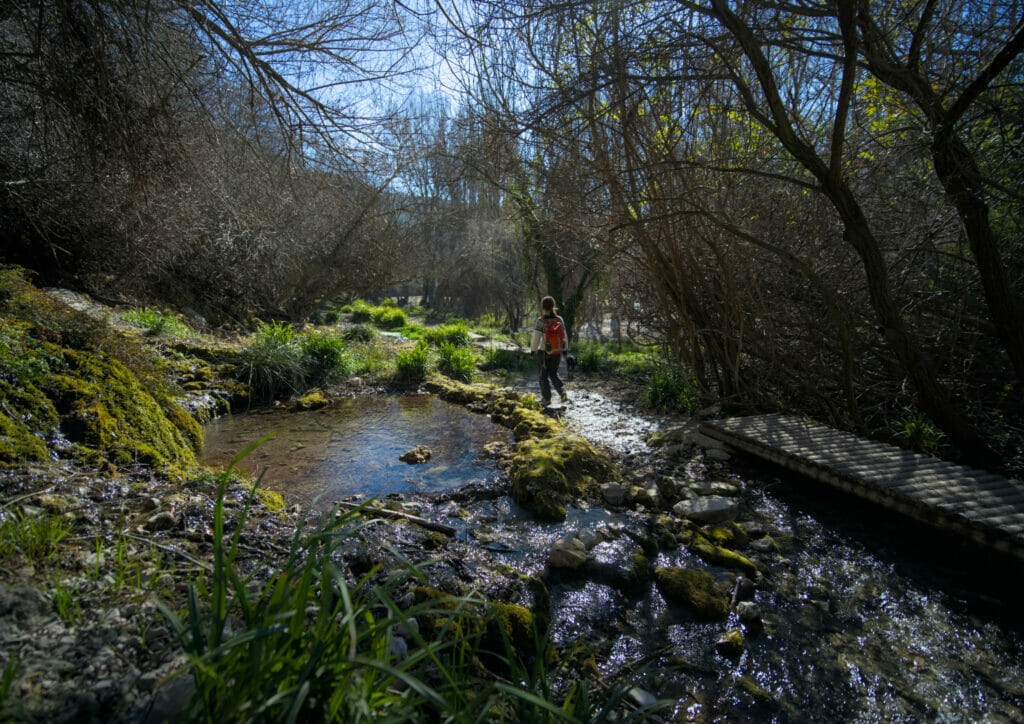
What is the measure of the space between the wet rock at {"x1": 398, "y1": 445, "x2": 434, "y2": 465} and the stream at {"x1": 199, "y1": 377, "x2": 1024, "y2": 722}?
19 cm

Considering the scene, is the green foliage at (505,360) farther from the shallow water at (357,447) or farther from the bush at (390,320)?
the bush at (390,320)

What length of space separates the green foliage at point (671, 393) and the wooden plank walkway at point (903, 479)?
202 centimetres

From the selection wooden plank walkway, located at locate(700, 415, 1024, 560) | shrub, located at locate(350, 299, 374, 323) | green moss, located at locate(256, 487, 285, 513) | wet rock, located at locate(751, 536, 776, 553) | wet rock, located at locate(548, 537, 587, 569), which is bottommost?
green moss, located at locate(256, 487, 285, 513)

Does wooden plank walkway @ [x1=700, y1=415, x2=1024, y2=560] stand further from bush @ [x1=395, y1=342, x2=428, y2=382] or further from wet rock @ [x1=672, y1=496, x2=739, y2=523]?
bush @ [x1=395, y1=342, x2=428, y2=382]

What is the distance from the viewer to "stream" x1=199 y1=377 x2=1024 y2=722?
2143 millimetres

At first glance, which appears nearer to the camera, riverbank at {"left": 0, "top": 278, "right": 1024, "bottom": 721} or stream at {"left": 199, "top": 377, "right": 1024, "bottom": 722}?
riverbank at {"left": 0, "top": 278, "right": 1024, "bottom": 721}

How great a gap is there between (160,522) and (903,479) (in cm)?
471

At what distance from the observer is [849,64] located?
3.33 metres

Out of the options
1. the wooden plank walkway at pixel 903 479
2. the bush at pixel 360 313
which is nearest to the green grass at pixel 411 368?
the wooden plank walkway at pixel 903 479

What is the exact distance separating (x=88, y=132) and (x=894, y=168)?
21.9 feet

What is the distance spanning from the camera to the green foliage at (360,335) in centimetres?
1235

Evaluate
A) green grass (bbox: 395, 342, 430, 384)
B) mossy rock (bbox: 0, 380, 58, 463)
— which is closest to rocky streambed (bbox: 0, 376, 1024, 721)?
mossy rock (bbox: 0, 380, 58, 463)

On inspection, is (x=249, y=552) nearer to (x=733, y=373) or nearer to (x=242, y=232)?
(x=733, y=373)

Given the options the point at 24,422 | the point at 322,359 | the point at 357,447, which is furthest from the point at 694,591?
the point at 322,359
